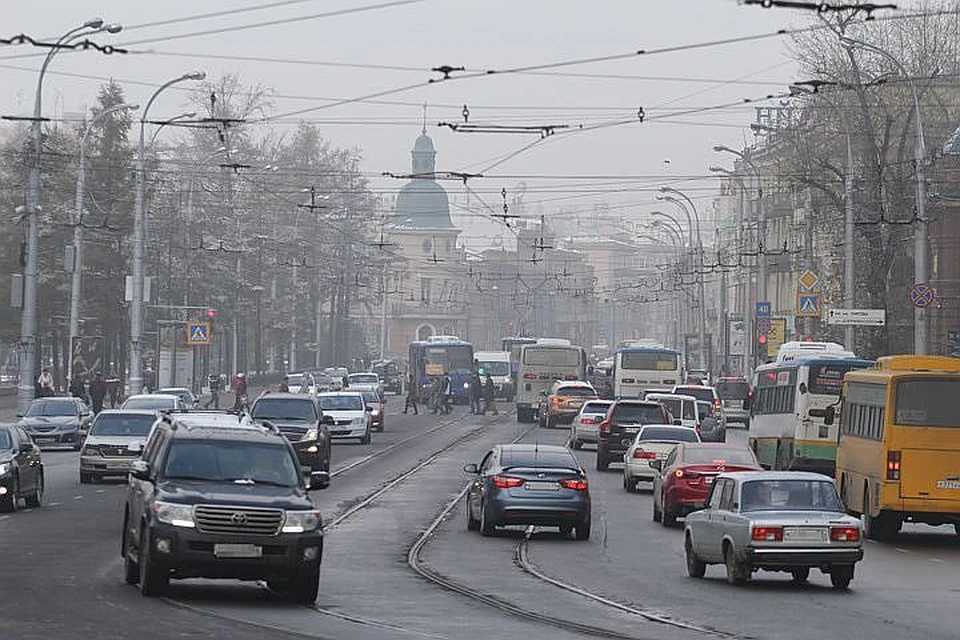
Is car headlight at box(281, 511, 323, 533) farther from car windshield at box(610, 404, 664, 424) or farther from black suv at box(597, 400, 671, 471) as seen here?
car windshield at box(610, 404, 664, 424)

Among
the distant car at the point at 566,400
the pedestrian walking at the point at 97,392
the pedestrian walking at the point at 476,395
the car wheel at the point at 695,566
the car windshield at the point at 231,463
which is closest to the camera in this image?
the car windshield at the point at 231,463

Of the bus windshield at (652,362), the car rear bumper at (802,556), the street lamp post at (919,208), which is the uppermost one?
the street lamp post at (919,208)

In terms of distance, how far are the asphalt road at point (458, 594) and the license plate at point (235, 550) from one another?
0.48 m

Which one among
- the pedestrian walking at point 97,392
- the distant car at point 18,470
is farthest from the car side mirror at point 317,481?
the pedestrian walking at point 97,392

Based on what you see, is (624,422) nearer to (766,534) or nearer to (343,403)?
(343,403)

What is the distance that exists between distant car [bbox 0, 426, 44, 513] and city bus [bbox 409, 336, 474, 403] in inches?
2606

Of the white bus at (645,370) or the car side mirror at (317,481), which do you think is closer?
the car side mirror at (317,481)

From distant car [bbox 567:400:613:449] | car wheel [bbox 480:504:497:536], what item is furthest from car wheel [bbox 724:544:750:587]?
distant car [bbox 567:400:613:449]

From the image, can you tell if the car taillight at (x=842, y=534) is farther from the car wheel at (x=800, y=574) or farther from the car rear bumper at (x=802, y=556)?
the car wheel at (x=800, y=574)

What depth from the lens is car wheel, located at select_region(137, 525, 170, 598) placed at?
59.6ft

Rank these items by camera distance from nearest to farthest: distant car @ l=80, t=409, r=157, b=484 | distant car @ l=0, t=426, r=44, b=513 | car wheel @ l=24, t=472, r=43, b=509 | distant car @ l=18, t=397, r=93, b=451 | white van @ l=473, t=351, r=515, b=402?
1. distant car @ l=0, t=426, r=44, b=513
2. car wheel @ l=24, t=472, r=43, b=509
3. distant car @ l=80, t=409, r=157, b=484
4. distant car @ l=18, t=397, r=93, b=451
5. white van @ l=473, t=351, r=515, b=402

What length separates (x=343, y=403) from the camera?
62.2m

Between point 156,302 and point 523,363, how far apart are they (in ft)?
60.0

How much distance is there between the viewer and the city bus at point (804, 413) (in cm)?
4319
